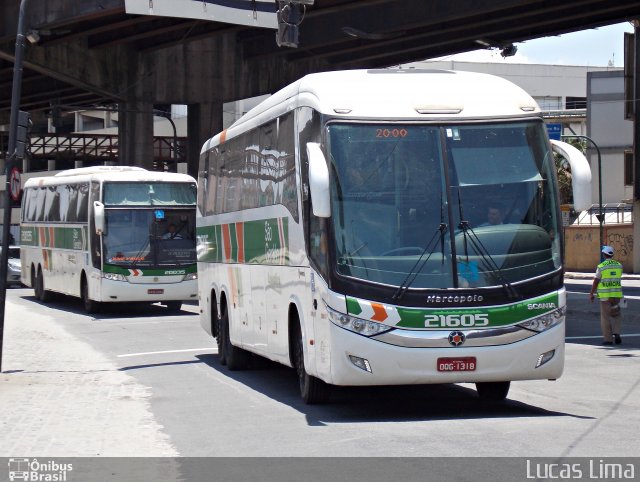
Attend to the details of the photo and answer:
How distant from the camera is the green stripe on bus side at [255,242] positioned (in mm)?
13886

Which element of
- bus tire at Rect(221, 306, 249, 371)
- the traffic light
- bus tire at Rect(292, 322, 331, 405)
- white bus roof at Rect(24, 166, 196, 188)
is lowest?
bus tire at Rect(221, 306, 249, 371)

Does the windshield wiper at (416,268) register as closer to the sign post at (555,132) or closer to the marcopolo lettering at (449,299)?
the marcopolo lettering at (449,299)

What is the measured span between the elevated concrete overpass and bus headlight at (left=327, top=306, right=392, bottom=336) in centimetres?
2146

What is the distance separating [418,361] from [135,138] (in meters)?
37.1

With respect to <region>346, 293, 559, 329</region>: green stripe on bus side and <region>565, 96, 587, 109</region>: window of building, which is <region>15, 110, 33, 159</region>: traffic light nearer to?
<region>346, 293, 559, 329</region>: green stripe on bus side

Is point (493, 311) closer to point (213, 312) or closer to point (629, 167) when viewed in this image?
point (213, 312)

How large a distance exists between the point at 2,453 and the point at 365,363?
3.47 metres

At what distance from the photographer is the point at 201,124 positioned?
4734cm

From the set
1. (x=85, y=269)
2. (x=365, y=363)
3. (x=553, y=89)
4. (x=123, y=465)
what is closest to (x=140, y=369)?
(x=365, y=363)

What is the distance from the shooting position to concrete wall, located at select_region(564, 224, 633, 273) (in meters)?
58.7

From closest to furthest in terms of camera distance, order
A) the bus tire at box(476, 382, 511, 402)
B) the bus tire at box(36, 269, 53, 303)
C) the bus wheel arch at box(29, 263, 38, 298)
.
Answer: the bus tire at box(476, 382, 511, 402)
the bus tire at box(36, 269, 53, 303)
the bus wheel arch at box(29, 263, 38, 298)

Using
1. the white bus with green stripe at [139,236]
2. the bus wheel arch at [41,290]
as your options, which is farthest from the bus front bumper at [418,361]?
the bus wheel arch at [41,290]

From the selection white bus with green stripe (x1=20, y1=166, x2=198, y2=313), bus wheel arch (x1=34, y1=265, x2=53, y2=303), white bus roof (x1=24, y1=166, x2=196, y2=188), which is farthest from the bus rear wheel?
bus wheel arch (x1=34, y1=265, x2=53, y2=303)

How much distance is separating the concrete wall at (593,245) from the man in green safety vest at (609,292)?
3862cm
